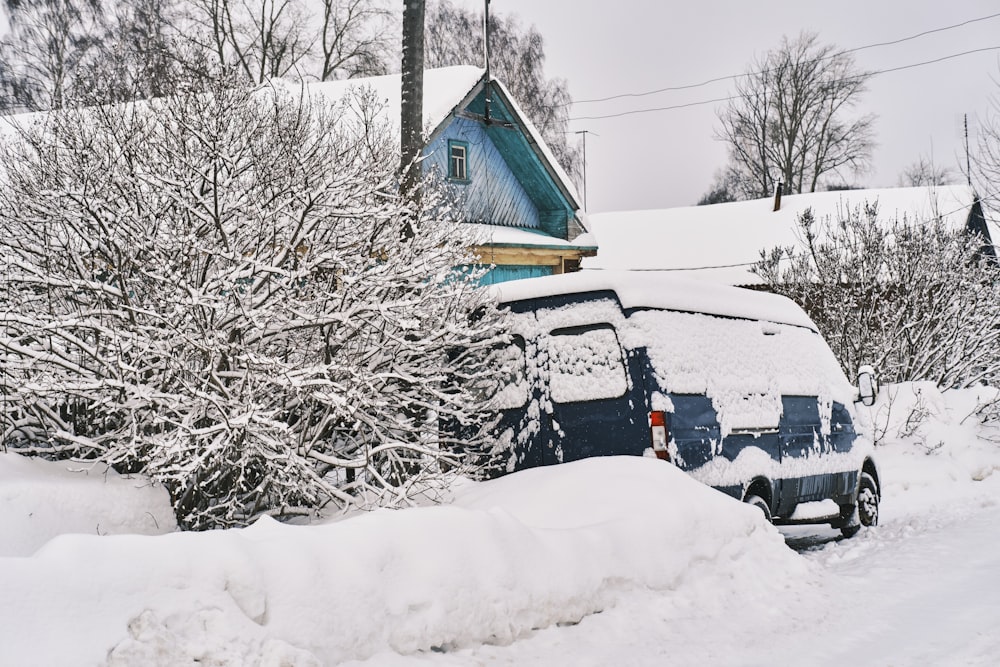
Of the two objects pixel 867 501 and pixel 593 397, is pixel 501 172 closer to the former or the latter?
pixel 867 501

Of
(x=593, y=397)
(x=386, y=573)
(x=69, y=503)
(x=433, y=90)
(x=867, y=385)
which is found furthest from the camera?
(x=433, y=90)

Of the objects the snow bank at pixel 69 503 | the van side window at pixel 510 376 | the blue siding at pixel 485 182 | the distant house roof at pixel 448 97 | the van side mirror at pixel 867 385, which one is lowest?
the snow bank at pixel 69 503

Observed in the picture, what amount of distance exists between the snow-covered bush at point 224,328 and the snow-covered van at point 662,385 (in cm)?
49

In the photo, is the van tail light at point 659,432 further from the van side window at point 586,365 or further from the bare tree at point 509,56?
the bare tree at point 509,56

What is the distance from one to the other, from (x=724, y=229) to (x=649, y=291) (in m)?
32.9

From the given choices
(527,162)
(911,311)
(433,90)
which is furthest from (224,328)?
(527,162)

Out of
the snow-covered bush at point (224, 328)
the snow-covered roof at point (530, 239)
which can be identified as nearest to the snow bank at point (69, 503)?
the snow-covered bush at point (224, 328)

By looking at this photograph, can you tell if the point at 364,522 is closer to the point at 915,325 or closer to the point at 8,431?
the point at 8,431

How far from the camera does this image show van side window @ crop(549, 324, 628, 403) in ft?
22.6

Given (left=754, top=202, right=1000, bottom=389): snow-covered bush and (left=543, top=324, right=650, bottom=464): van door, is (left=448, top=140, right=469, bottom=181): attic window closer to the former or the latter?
(left=754, top=202, right=1000, bottom=389): snow-covered bush

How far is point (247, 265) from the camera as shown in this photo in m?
6.90

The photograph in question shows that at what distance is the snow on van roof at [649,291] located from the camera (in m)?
6.94

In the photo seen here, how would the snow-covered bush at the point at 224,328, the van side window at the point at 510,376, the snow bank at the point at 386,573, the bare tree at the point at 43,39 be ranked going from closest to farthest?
1. the snow bank at the point at 386,573
2. the snow-covered bush at the point at 224,328
3. the van side window at the point at 510,376
4. the bare tree at the point at 43,39

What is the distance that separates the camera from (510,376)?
756 centimetres
